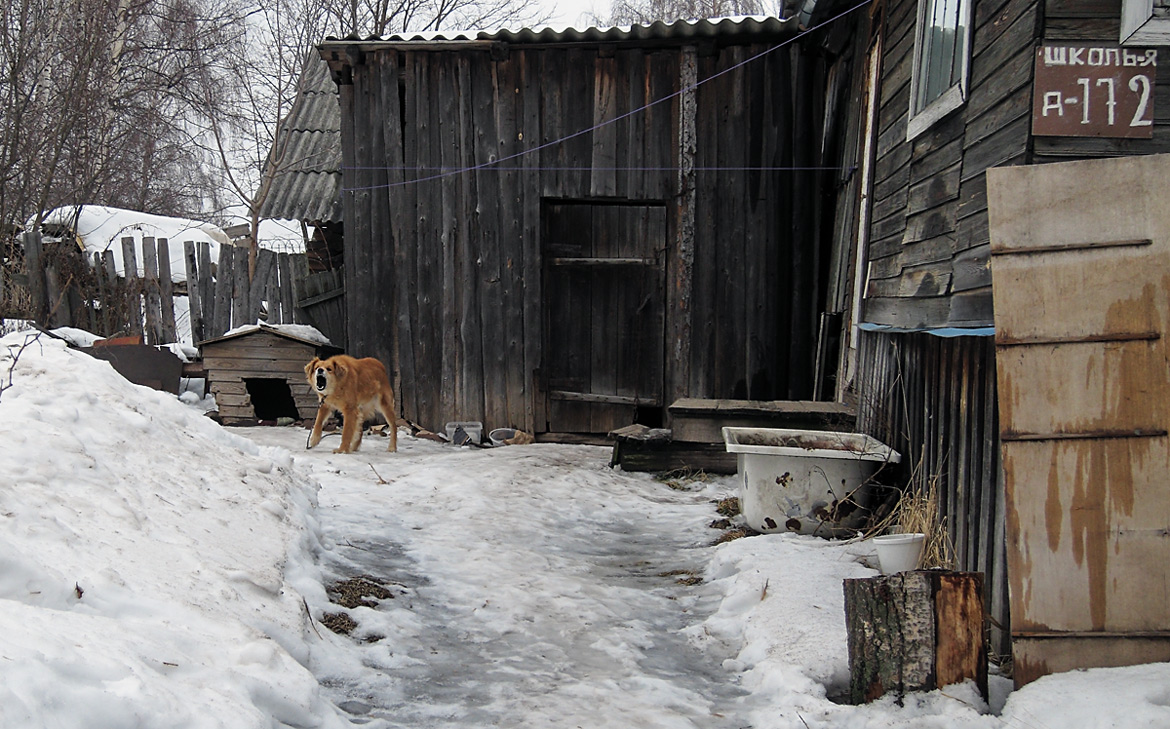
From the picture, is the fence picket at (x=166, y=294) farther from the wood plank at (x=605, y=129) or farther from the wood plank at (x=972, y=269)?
the wood plank at (x=972, y=269)

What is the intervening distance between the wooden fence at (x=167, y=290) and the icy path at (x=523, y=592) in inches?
117

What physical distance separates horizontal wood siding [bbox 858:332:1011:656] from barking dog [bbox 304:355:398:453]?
4.70 m

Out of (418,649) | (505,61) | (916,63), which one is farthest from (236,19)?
(418,649)

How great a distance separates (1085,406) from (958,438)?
3.60 ft

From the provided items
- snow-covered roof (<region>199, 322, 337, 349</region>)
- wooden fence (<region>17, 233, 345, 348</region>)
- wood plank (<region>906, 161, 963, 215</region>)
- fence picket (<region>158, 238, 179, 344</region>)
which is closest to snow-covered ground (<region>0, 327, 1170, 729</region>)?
wood plank (<region>906, 161, 963, 215</region>)

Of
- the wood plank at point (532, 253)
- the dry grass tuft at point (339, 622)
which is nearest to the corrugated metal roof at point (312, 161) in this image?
the wood plank at point (532, 253)

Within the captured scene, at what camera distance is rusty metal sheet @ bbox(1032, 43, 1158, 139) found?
327 cm

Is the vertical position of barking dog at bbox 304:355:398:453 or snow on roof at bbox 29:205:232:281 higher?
snow on roof at bbox 29:205:232:281

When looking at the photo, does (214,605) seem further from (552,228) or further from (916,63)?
(552,228)

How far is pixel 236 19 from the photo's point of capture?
16.2 m

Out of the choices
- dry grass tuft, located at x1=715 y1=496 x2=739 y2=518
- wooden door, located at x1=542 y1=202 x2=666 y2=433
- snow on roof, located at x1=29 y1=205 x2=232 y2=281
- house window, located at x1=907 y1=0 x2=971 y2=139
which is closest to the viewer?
house window, located at x1=907 y1=0 x2=971 y2=139

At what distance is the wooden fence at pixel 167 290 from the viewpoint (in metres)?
9.87

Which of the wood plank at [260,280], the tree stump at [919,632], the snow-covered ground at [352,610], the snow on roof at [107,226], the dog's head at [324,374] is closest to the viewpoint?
the snow-covered ground at [352,610]

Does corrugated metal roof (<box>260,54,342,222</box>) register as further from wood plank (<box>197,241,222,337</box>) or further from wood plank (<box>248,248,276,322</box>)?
wood plank (<box>197,241,222,337</box>)
